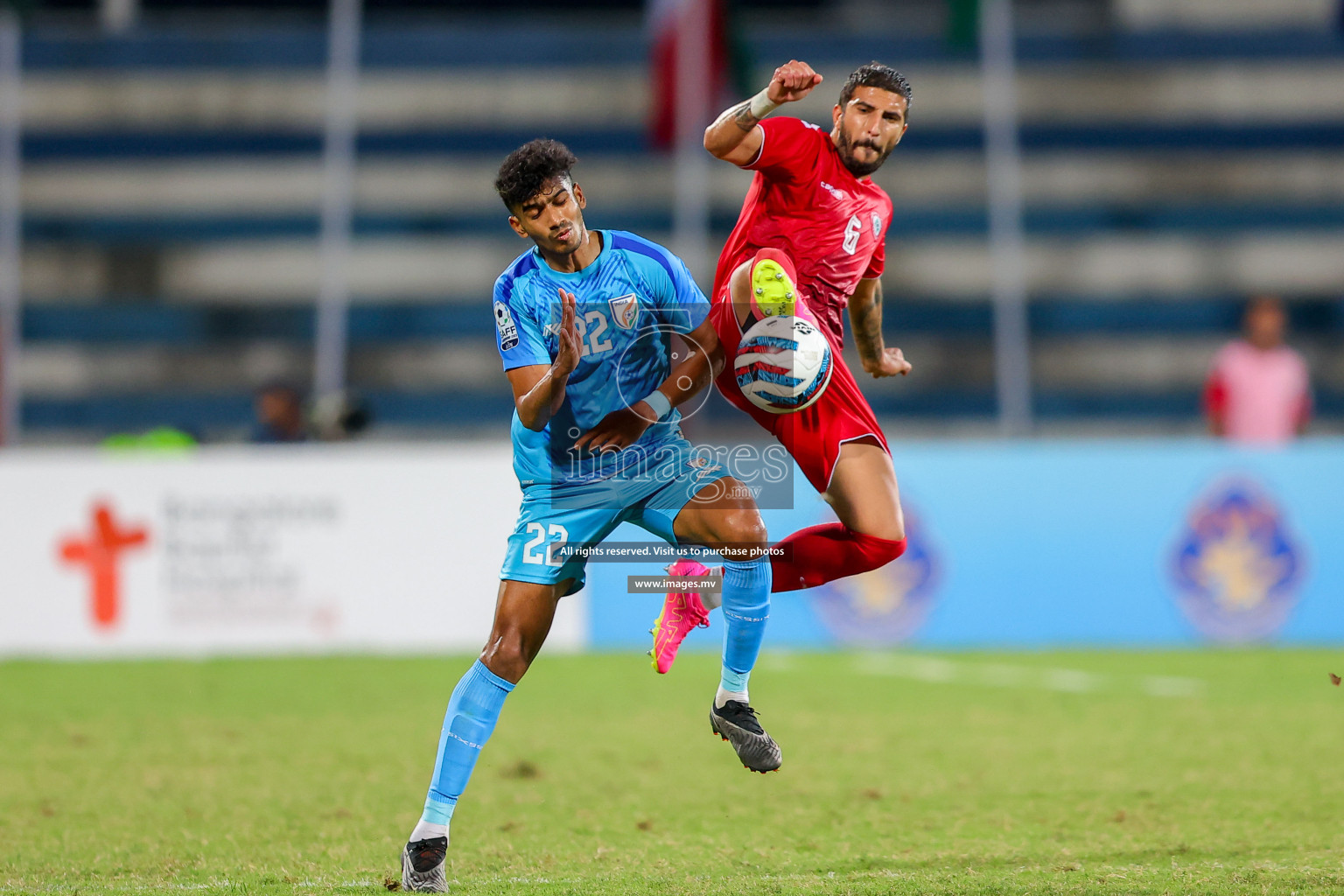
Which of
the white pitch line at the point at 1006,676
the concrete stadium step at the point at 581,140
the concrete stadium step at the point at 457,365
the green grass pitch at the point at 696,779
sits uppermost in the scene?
the concrete stadium step at the point at 581,140

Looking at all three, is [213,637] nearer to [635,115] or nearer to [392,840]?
[392,840]

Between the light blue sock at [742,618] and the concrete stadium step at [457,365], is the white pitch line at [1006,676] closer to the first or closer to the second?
the light blue sock at [742,618]

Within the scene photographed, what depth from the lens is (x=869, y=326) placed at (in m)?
6.13

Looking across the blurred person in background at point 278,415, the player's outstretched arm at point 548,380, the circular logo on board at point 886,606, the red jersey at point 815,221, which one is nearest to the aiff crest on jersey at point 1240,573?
the circular logo on board at point 886,606

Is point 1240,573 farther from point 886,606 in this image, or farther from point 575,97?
point 575,97

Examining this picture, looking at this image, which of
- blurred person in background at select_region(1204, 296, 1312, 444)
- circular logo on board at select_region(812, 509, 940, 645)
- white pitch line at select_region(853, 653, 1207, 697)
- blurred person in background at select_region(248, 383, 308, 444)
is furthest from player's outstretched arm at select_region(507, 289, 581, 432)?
blurred person in background at select_region(1204, 296, 1312, 444)

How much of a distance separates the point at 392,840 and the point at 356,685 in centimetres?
458

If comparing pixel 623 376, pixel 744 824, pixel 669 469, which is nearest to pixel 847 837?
pixel 744 824

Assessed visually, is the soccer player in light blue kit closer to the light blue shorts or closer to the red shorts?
the light blue shorts

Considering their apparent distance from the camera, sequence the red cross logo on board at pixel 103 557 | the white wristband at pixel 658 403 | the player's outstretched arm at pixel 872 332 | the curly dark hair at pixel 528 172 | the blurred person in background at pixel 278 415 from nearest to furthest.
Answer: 1. the curly dark hair at pixel 528 172
2. the white wristband at pixel 658 403
3. the player's outstretched arm at pixel 872 332
4. the red cross logo on board at pixel 103 557
5. the blurred person in background at pixel 278 415

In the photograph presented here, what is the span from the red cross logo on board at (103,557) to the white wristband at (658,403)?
7.31 metres

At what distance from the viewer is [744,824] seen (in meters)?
6.00

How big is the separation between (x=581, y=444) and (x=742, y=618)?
3.16 ft

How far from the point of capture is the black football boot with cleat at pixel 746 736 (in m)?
5.27
